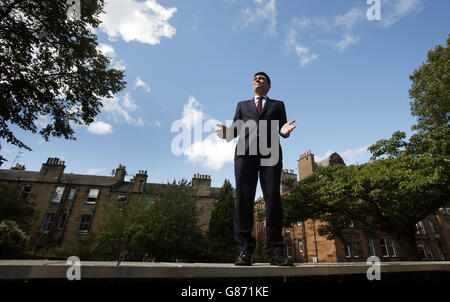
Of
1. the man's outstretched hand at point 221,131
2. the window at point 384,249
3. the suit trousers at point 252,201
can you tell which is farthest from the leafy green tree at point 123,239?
the window at point 384,249

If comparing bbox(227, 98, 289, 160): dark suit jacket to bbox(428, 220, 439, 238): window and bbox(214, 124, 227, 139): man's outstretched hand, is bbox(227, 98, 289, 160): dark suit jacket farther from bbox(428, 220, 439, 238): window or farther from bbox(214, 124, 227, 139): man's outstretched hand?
bbox(428, 220, 439, 238): window

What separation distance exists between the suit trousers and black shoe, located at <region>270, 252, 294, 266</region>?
11 cm

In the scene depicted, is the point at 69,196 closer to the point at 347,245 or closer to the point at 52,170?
the point at 52,170

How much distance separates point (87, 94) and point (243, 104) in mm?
11550

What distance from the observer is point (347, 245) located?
68.6 ft

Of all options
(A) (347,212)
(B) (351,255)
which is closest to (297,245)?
(B) (351,255)

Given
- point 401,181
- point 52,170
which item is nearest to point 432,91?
point 401,181

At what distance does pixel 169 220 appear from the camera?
17.1m

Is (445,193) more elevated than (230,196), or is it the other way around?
(230,196)

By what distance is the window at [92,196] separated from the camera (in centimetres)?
2905

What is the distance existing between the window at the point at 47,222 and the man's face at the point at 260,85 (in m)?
34.4

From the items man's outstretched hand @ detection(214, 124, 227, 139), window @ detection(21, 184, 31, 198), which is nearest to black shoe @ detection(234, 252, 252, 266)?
man's outstretched hand @ detection(214, 124, 227, 139)

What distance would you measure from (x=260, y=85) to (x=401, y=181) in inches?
476
